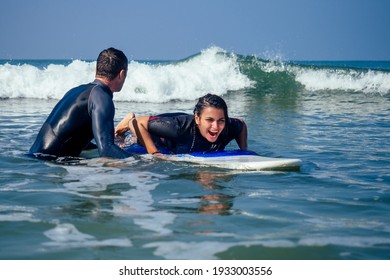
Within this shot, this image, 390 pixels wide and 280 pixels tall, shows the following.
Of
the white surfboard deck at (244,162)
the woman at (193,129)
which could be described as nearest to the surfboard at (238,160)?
the white surfboard deck at (244,162)

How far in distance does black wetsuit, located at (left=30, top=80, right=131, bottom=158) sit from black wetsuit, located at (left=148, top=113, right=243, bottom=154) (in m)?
0.65

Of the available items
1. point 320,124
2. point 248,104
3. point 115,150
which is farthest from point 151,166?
point 248,104

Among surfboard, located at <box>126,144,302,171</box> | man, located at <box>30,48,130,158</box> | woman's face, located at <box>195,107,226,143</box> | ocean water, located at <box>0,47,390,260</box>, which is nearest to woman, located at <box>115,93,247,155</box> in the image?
woman's face, located at <box>195,107,226,143</box>

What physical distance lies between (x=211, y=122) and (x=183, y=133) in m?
0.47

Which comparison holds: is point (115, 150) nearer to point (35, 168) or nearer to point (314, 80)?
point (35, 168)

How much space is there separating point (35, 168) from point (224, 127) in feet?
6.88

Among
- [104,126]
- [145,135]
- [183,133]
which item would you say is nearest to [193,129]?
[183,133]

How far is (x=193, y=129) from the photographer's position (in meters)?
6.24

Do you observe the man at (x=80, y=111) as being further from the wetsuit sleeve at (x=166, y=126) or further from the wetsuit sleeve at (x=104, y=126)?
the wetsuit sleeve at (x=166, y=126)

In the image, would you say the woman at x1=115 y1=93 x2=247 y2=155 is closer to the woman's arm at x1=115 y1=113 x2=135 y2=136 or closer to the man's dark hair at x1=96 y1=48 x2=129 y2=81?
the woman's arm at x1=115 y1=113 x2=135 y2=136

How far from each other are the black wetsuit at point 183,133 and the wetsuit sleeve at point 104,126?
646 mm

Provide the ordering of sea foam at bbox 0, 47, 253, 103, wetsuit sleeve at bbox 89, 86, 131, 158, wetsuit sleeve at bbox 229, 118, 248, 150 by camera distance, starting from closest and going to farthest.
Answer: wetsuit sleeve at bbox 89, 86, 131, 158 → wetsuit sleeve at bbox 229, 118, 248, 150 → sea foam at bbox 0, 47, 253, 103

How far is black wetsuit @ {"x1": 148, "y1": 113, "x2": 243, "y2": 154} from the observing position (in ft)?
20.2

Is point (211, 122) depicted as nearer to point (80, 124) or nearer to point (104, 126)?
point (104, 126)
